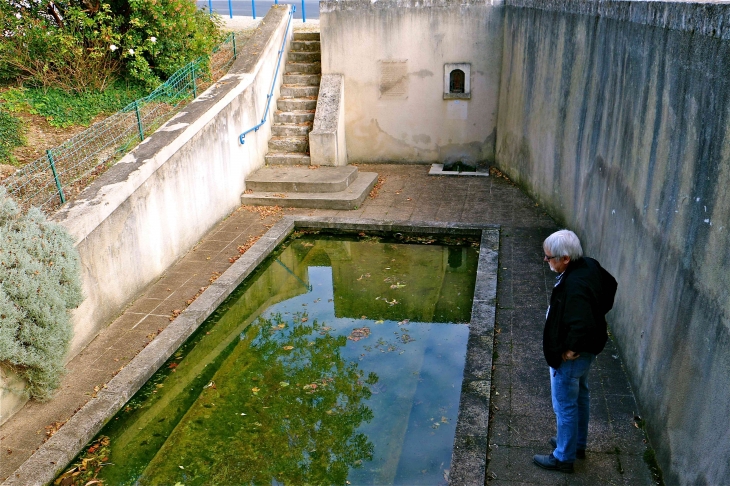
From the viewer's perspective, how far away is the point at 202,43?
11.9 meters

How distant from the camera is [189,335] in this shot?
282 inches

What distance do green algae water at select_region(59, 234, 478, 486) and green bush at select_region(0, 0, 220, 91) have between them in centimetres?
489

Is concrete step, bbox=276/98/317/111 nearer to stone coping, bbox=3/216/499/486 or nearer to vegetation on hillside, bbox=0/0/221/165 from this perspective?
vegetation on hillside, bbox=0/0/221/165

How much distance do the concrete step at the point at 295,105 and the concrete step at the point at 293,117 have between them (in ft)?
0.57

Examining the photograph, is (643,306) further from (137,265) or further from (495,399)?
(137,265)

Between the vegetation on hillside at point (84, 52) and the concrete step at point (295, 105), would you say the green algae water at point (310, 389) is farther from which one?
the concrete step at point (295, 105)

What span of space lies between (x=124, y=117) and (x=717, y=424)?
8779 mm

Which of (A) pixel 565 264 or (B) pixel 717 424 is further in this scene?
(A) pixel 565 264

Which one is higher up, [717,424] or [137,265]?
[717,424]

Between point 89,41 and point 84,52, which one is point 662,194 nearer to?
point 84,52

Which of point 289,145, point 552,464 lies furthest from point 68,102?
point 552,464

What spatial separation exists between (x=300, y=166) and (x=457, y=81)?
151 inches

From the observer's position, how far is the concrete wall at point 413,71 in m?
12.7

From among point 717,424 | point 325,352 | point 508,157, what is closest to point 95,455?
point 325,352
